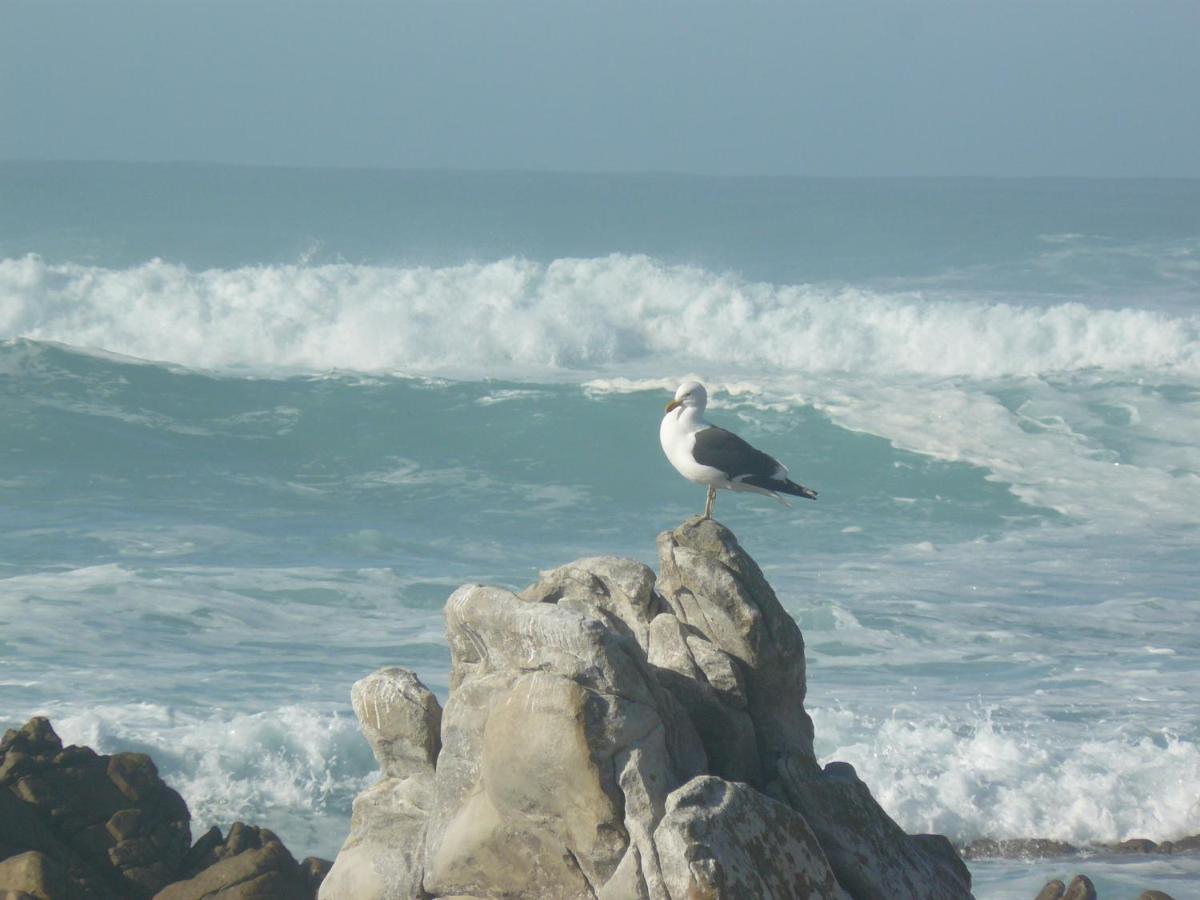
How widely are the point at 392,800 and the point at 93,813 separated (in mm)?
1735

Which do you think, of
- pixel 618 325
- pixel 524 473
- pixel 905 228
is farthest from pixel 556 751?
pixel 905 228

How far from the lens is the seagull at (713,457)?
307 inches

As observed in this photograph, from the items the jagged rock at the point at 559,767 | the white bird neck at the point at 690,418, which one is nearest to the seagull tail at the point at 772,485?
the white bird neck at the point at 690,418

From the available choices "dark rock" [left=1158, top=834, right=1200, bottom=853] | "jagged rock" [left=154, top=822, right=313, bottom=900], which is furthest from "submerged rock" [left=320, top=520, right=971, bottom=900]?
"dark rock" [left=1158, top=834, right=1200, bottom=853]

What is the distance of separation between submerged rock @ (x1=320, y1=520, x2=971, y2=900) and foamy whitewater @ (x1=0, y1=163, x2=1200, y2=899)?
2351mm

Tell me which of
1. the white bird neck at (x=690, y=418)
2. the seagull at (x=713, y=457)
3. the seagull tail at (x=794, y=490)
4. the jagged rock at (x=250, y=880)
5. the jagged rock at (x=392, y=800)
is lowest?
the jagged rock at (x=250, y=880)

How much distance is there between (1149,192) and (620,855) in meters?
88.4

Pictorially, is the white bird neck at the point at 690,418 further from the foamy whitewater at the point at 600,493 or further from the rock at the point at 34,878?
the rock at the point at 34,878

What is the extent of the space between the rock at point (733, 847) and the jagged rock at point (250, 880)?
2.43 m

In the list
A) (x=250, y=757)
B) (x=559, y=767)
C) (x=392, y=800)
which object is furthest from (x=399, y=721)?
(x=250, y=757)

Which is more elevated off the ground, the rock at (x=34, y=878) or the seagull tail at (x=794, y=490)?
the seagull tail at (x=794, y=490)

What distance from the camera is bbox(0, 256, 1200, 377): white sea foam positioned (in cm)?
3122

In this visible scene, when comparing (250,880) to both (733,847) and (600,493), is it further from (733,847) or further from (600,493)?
(600,493)

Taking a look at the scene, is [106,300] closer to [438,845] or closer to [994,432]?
[994,432]
